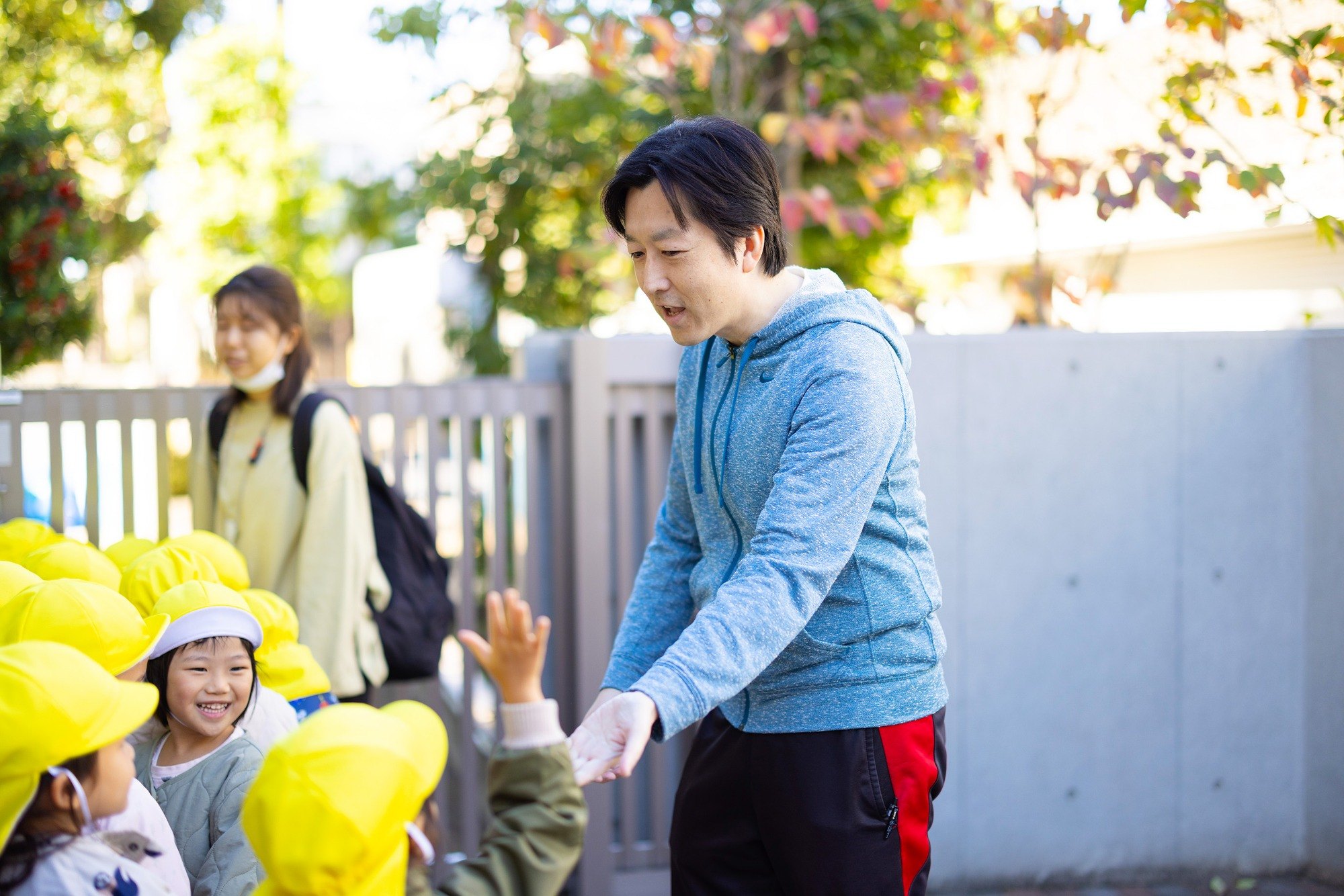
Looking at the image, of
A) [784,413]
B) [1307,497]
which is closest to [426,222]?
[1307,497]

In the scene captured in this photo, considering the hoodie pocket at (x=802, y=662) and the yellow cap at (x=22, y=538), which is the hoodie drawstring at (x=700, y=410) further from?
the yellow cap at (x=22, y=538)

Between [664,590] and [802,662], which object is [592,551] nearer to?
[664,590]

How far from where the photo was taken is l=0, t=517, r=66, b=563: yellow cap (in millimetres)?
2773

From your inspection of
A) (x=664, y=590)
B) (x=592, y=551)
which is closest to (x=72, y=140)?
(x=592, y=551)

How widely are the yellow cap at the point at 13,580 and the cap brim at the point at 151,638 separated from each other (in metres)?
0.23

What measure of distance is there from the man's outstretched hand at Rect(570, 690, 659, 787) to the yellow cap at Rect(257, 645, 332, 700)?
109 cm

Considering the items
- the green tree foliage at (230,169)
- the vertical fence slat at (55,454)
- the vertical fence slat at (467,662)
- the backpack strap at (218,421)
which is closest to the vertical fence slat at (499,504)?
the vertical fence slat at (467,662)

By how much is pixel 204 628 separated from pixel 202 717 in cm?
17

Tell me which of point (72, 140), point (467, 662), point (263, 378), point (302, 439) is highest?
point (72, 140)

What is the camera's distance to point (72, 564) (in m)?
2.49

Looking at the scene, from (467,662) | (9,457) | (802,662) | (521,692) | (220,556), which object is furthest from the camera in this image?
(467,662)

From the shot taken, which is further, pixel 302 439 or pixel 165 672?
pixel 302 439

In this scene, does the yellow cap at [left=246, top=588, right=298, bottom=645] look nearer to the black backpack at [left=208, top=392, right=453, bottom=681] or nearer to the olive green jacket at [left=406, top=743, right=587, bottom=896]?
the black backpack at [left=208, top=392, right=453, bottom=681]

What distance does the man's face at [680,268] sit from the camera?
186 cm
